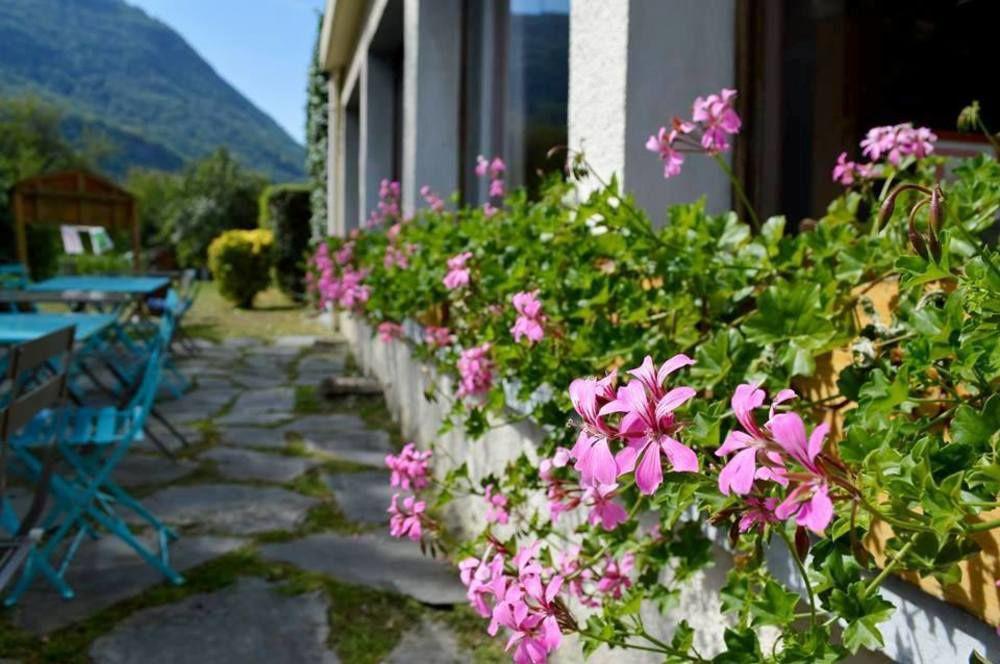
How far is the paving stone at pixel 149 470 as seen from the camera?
375 cm

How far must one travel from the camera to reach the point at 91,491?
101 inches

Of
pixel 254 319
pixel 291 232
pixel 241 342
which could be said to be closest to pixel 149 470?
pixel 241 342

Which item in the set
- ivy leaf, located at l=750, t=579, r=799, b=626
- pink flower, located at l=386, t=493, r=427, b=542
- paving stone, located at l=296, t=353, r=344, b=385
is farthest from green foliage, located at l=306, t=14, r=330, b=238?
ivy leaf, located at l=750, t=579, r=799, b=626

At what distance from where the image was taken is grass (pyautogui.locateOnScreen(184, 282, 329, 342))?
1018 centimetres

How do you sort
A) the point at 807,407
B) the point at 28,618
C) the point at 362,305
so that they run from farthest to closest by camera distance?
1. the point at 362,305
2. the point at 28,618
3. the point at 807,407

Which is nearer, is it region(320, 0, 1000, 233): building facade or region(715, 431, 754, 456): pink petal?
region(715, 431, 754, 456): pink petal

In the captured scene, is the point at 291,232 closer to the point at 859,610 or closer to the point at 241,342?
the point at 241,342

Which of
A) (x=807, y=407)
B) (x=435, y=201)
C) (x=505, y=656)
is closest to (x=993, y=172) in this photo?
(x=807, y=407)

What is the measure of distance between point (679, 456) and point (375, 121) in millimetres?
6975

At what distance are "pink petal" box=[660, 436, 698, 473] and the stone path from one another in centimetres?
174

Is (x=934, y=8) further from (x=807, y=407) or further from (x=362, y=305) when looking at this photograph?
(x=362, y=305)

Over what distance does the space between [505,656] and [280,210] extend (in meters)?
12.8

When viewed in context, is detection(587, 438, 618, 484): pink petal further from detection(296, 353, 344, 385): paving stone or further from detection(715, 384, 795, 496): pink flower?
detection(296, 353, 344, 385): paving stone

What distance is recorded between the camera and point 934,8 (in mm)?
1854
